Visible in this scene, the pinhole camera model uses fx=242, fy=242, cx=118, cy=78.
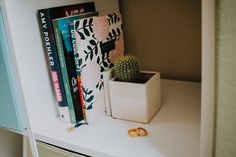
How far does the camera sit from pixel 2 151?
0.96m

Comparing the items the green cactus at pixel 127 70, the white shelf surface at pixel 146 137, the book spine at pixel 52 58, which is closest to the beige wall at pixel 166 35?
the white shelf surface at pixel 146 137

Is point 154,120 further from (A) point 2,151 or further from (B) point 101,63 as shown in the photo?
(A) point 2,151

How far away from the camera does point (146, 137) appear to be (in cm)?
59

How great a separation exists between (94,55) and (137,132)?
23 centimetres

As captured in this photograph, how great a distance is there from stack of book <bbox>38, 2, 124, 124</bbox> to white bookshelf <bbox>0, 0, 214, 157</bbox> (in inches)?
1.2

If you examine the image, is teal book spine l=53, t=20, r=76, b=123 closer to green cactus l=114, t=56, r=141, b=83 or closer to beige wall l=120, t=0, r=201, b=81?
green cactus l=114, t=56, r=141, b=83

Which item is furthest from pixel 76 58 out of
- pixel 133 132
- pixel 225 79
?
pixel 225 79

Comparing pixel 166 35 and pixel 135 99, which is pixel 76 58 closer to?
pixel 135 99

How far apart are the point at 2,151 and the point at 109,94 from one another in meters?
0.57

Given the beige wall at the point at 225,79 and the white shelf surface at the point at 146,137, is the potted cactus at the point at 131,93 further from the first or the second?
the beige wall at the point at 225,79

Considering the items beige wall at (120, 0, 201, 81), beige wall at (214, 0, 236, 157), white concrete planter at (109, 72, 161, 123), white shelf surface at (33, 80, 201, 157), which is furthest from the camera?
beige wall at (120, 0, 201, 81)

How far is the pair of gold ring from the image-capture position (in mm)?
596

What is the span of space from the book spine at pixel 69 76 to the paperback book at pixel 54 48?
0.5 inches

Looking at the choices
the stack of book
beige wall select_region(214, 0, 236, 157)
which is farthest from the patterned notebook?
beige wall select_region(214, 0, 236, 157)
